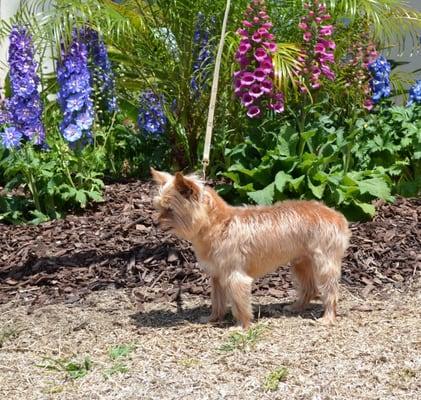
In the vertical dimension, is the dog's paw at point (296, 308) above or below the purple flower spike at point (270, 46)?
below

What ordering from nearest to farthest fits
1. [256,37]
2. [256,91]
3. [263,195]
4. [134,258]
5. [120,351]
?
[120,351] < [134,258] < [263,195] < [256,37] < [256,91]

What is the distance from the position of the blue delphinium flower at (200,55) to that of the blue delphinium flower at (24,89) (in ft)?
4.97

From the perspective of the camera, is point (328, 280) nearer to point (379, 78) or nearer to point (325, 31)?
point (325, 31)

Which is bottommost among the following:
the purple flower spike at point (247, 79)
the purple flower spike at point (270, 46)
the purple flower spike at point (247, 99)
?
the purple flower spike at point (247, 99)

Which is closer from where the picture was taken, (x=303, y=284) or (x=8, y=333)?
(x=8, y=333)

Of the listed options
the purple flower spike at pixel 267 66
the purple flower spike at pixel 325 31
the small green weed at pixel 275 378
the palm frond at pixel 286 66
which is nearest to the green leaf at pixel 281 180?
the palm frond at pixel 286 66

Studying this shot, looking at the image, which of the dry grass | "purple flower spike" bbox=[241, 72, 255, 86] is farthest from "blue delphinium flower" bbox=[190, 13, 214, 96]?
the dry grass

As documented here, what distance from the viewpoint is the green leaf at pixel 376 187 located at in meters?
6.58

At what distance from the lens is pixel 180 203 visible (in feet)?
14.6

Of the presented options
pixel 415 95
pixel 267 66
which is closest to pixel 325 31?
pixel 267 66

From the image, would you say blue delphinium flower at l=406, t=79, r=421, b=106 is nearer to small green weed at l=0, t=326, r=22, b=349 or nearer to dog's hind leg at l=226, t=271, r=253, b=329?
dog's hind leg at l=226, t=271, r=253, b=329

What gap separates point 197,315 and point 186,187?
1.13 m

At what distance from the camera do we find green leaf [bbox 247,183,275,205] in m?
6.35

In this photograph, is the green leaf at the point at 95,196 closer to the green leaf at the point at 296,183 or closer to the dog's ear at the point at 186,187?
the green leaf at the point at 296,183
